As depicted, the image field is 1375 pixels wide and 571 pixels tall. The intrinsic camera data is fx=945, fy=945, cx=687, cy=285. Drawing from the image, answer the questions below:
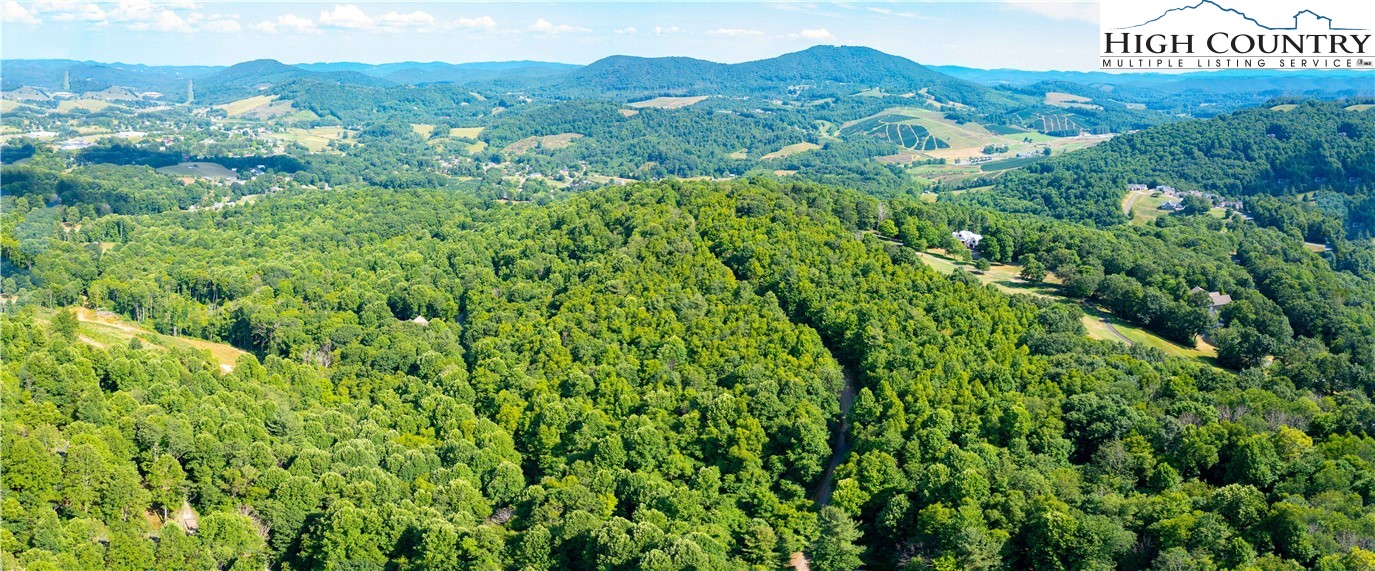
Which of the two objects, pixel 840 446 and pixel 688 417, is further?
pixel 840 446

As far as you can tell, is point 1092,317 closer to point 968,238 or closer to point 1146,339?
point 1146,339

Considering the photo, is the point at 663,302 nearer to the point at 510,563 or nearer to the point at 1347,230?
the point at 510,563

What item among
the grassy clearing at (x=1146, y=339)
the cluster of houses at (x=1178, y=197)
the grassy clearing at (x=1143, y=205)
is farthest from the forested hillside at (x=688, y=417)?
the cluster of houses at (x=1178, y=197)

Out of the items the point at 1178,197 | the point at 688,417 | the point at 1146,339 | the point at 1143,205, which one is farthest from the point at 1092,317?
the point at 1178,197

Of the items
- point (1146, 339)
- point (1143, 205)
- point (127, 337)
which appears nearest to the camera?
point (1146, 339)

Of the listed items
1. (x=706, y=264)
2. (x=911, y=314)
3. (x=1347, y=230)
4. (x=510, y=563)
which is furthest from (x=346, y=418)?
(x=1347, y=230)
